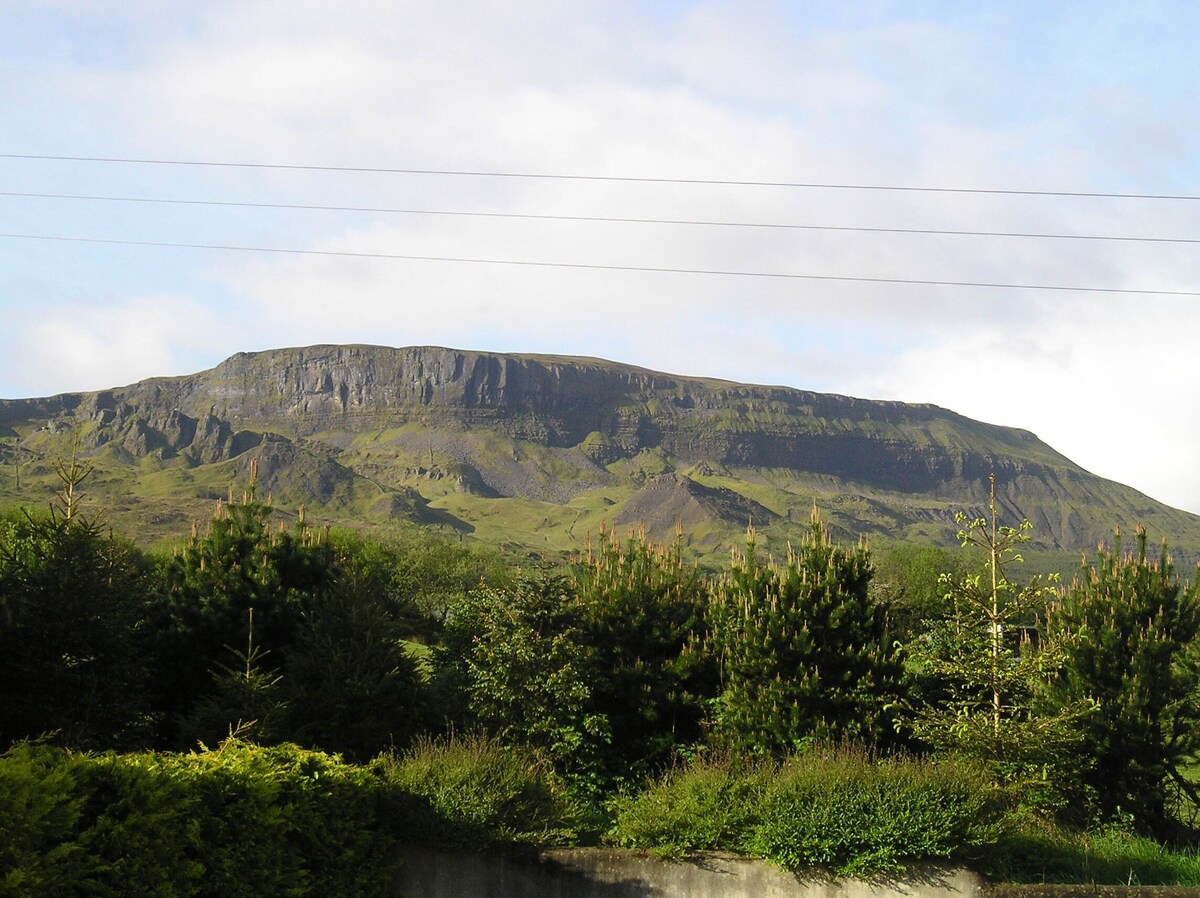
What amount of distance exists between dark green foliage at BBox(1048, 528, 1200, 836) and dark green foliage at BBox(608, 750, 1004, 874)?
19.7ft

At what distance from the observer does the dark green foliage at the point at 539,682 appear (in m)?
20.0

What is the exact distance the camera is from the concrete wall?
550 inches

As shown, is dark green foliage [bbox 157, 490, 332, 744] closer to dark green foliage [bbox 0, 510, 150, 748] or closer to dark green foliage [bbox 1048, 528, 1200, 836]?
dark green foliage [bbox 0, 510, 150, 748]

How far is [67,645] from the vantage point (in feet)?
55.2

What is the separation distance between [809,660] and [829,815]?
6.23m

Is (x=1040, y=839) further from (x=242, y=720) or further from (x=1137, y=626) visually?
(x=242, y=720)

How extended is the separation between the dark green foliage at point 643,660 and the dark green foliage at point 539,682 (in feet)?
1.99

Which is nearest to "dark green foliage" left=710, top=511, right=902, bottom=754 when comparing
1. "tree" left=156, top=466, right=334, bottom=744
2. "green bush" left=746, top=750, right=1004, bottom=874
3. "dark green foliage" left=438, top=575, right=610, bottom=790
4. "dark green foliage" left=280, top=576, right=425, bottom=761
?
"dark green foliage" left=438, top=575, right=610, bottom=790

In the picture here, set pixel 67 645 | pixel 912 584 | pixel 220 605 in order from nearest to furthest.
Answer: pixel 67 645, pixel 220 605, pixel 912 584

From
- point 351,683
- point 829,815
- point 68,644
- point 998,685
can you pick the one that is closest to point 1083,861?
point 998,685

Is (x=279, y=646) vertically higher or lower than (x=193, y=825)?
higher

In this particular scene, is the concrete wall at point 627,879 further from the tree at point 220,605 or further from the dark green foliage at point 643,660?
the tree at point 220,605

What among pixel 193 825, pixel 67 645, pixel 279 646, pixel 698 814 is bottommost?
pixel 698 814

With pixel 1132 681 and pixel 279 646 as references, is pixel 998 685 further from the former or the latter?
pixel 279 646
